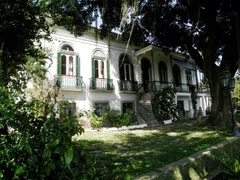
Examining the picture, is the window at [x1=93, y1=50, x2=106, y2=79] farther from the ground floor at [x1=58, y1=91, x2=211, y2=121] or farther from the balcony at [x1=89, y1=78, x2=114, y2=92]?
the ground floor at [x1=58, y1=91, x2=211, y2=121]

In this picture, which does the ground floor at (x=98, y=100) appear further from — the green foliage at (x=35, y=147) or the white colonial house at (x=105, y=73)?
the green foliage at (x=35, y=147)

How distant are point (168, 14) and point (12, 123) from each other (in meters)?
9.87

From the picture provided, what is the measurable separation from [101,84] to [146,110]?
4097 mm

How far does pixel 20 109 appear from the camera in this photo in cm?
225

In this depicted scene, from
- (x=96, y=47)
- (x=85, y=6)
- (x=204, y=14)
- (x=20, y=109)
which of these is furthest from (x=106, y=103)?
(x=20, y=109)

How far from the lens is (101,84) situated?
45.5 ft

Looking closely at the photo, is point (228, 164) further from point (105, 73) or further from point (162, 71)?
point (162, 71)

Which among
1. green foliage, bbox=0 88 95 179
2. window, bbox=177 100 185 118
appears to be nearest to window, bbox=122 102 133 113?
window, bbox=177 100 185 118

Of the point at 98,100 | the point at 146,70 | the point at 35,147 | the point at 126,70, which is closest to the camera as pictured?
the point at 35,147

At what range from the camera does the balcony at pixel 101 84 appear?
43.9 feet

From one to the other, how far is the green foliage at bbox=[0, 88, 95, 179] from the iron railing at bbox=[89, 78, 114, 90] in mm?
10987

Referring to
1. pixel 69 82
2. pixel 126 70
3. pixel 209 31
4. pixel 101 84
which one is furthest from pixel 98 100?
pixel 209 31

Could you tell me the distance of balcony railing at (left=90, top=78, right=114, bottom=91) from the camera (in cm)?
1339

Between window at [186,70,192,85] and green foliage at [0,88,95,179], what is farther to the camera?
window at [186,70,192,85]
